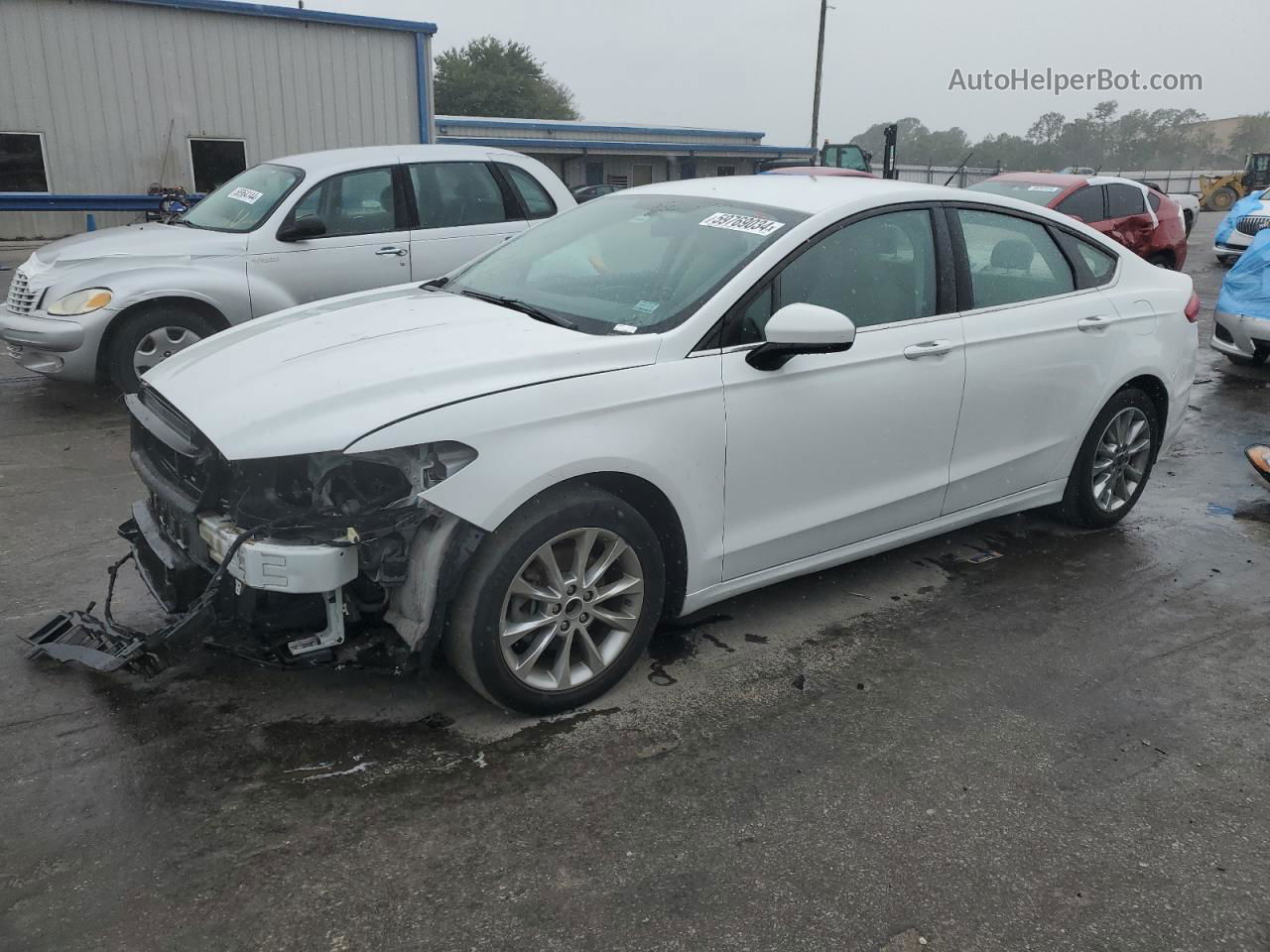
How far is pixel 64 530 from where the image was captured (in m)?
4.70

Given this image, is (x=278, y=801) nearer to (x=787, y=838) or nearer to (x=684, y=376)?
(x=787, y=838)

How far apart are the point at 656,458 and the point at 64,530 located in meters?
3.11

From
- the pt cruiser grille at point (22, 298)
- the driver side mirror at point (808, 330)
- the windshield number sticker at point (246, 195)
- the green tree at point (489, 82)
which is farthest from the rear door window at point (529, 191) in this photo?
the green tree at point (489, 82)

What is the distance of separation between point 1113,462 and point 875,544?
1.74 m

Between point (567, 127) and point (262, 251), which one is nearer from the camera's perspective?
point (262, 251)

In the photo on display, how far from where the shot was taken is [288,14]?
17.3m

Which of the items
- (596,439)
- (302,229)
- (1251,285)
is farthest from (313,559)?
(1251,285)

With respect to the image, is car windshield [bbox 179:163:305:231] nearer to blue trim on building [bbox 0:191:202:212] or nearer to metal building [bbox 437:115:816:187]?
blue trim on building [bbox 0:191:202:212]

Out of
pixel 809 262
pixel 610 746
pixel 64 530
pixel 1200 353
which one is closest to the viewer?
pixel 610 746

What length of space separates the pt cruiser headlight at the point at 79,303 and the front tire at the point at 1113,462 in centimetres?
593

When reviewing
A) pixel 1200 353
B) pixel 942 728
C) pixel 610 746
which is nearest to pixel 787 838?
pixel 610 746

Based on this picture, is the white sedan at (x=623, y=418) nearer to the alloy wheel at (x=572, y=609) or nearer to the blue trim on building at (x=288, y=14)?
the alloy wheel at (x=572, y=609)

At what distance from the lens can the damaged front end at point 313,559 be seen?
287 centimetres

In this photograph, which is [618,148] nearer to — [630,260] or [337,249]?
[337,249]
